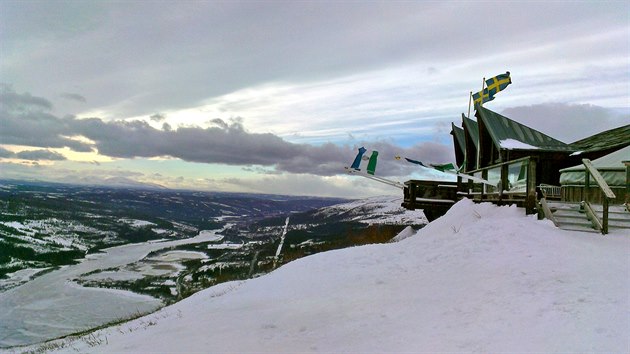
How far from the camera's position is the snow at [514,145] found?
22359 millimetres

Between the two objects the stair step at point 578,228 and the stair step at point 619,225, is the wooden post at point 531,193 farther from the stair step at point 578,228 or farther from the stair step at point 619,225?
the stair step at point 619,225

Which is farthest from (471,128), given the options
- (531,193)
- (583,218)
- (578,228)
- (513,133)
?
(578,228)

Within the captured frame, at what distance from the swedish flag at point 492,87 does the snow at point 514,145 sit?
14.5 ft

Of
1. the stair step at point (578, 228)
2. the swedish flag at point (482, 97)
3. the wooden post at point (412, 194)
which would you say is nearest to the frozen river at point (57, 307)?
the wooden post at point (412, 194)

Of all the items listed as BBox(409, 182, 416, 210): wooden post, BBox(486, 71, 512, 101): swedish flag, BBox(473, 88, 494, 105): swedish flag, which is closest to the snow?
BBox(473, 88, 494, 105): swedish flag

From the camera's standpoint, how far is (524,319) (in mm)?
7512

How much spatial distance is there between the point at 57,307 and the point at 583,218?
10660cm

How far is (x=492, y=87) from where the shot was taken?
27.2 meters

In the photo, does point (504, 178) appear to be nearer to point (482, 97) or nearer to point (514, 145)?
point (514, 145)

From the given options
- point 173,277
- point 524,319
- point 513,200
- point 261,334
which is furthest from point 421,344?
point 173,277

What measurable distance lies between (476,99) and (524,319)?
22.2 m

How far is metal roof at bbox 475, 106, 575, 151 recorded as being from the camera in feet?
76.3

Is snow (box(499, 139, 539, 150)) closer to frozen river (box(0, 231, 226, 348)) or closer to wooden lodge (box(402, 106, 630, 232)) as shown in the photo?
wooden lodge (box(402, 106, 630, 232))

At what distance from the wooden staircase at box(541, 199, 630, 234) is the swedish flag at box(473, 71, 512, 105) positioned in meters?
13.7
